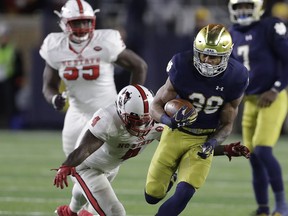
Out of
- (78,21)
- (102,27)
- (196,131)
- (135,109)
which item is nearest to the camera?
(135,109)

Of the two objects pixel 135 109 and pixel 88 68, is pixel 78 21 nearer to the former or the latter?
pixel 88 68

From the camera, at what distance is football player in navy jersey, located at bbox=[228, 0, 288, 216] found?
22.9 ft

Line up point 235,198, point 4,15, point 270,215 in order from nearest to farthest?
point 270,215 → point 235,198 → point 4,15

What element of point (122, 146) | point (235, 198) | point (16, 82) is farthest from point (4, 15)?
point (122, 146)

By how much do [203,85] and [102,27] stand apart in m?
7.43

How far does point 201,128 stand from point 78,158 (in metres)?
0.75

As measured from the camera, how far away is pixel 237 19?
23.7ft

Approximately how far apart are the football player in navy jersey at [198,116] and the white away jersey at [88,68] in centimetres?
95

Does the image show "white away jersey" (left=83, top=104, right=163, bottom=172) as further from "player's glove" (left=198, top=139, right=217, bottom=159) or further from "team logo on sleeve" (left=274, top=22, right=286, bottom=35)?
"team logo on sleeve" (left=274, top=22, right=286, bottom=35)

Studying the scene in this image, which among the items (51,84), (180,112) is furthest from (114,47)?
(180,112)

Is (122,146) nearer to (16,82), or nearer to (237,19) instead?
(237,19)

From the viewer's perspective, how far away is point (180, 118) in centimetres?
542

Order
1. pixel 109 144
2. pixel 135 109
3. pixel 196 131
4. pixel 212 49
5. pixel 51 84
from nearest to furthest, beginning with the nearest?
1. pixel 212 49
2. pixel 135 109
3. pixel 196 131
4. pixel 109 144
5. pixel 51 84

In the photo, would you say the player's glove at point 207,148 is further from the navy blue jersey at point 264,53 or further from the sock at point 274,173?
the navy blue jersey at point 264,53
